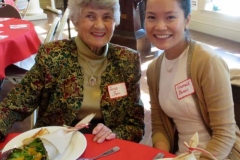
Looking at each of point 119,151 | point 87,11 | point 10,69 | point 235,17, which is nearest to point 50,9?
point 235,17

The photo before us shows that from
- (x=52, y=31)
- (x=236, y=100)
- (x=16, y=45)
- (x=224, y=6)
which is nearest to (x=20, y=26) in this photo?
(x=16, y=45)

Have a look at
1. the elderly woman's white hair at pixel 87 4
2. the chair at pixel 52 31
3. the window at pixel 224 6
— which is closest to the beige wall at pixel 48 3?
the window at pixel 224 6

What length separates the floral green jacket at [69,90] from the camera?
1497mm

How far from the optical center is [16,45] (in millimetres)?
2873

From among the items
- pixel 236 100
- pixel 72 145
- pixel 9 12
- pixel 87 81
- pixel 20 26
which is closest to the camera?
pixel 72 145

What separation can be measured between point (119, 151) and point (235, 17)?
4955 mm

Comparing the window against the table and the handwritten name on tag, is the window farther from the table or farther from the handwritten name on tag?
the table

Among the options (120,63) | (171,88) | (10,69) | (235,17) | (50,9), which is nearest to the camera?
(171,88)

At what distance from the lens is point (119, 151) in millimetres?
1063

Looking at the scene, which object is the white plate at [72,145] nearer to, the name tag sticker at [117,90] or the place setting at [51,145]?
the place setting at [51,145]

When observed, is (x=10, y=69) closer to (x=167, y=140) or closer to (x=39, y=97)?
(x=39, y=97)

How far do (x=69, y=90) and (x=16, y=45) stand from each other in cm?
155

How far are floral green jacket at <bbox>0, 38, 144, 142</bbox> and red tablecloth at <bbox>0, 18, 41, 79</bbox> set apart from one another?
1.31m

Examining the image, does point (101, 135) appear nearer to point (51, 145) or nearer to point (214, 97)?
point (51, 145)
